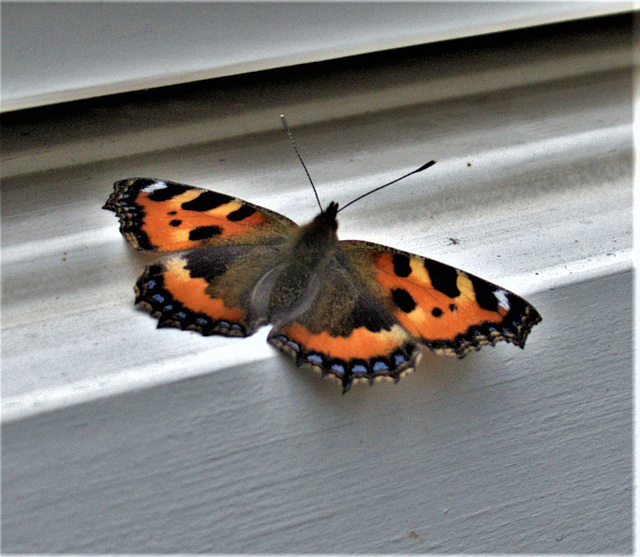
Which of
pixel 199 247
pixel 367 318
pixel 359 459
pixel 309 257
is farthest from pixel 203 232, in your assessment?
pixel 359 459

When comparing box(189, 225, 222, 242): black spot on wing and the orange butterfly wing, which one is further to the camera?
box(189, 225, 222, 242): black spot on wing

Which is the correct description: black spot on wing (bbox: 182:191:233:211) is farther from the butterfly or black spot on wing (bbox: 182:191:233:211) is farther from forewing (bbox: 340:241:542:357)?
forewing (bbox: 340:241:542:357)

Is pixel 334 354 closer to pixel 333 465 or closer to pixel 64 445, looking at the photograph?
pixel 333 465

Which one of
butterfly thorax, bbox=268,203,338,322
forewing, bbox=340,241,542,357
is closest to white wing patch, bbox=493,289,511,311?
forewing, bbox=340,241,542,357

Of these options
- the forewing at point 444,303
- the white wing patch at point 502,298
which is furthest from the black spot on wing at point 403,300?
the white wing patch at point 502,298

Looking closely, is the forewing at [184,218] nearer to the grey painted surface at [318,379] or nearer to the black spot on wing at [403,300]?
the grey painted surface at [318,379]

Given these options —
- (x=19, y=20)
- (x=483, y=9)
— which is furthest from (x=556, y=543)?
(x=19, y=20)

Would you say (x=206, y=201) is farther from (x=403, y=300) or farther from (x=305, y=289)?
(x=403, y=300)
